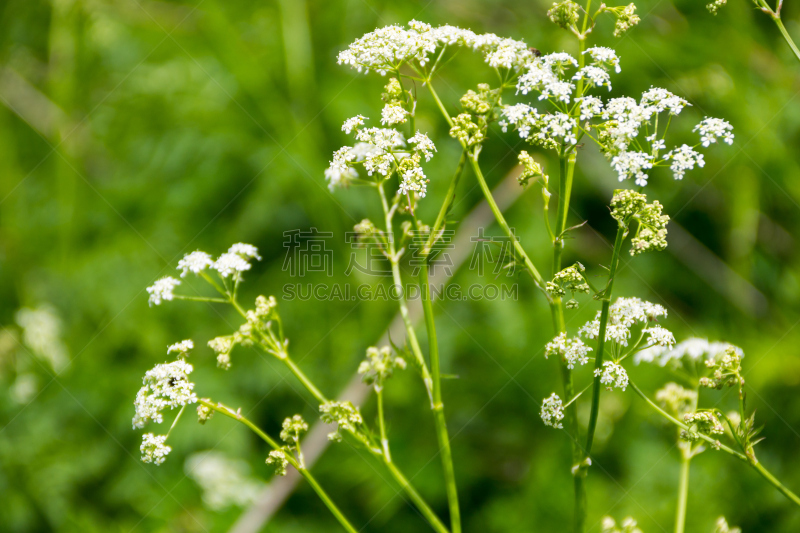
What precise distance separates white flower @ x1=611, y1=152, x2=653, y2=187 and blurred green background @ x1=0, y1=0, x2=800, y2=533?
2.07m

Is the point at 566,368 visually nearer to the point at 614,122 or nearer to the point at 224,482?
the point at 614,122

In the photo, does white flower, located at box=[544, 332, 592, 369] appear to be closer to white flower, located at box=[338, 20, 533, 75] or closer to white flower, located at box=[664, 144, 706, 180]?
white flower, located at box=[664, 144, 706, 180]

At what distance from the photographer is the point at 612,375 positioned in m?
1.35

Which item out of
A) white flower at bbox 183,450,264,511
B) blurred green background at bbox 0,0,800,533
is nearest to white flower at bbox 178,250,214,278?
white flower at bbox 183,450,264,511

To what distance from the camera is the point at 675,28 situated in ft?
12.9

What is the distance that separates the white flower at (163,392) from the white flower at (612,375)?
1038 millimetres

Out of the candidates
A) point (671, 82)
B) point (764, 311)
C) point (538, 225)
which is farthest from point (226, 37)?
point (764, 311)

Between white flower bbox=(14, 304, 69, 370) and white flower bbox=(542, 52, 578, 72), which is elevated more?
white flower bbox=(542, 52, 578, 72)

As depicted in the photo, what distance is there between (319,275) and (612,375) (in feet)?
8.56

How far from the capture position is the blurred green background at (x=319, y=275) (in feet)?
10.3

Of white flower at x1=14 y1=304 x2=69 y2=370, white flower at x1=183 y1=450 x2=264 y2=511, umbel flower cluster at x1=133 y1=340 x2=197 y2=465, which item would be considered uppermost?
umbel flower cluster at x1=133 y1=340 x2=197 y2=465

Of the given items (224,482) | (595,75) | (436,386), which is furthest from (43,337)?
(595,75)

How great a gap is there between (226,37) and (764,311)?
408 centimetres

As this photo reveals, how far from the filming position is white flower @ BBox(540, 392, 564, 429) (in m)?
1.37
